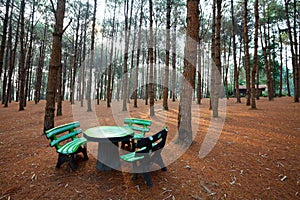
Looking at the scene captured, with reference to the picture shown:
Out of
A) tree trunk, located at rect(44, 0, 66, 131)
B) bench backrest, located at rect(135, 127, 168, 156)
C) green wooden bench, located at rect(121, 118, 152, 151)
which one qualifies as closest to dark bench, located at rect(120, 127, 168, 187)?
bench backrest, located at rect(135, 127, 168, 156)

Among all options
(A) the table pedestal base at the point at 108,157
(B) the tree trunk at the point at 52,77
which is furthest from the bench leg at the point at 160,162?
(B) the tree trunk at the point at 52,77

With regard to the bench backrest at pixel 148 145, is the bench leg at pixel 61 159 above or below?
below

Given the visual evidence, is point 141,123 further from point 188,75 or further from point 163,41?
point 163,41

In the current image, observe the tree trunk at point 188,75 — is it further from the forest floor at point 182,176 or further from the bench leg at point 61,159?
the bench leg at point 61,159

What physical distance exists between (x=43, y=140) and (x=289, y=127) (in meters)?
8.51

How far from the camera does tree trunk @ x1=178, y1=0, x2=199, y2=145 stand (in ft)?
14.1

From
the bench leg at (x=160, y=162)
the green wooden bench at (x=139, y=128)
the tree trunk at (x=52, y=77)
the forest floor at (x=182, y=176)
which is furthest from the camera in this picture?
the tree trunk at (x=52, y=77)

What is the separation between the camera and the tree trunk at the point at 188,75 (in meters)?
4.29

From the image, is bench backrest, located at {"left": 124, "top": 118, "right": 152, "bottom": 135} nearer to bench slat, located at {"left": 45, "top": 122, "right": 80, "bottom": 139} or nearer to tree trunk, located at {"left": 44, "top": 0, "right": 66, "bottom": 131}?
bench slat, located at {"left": 45, "top": 122, "right": 80, "bottom": 139}

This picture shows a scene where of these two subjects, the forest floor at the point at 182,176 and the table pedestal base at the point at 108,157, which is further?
the table pedestal base at the point at 108,157

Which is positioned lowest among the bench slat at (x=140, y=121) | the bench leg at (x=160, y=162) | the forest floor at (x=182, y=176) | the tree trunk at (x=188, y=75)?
the forest floor at (x=182, y=176)

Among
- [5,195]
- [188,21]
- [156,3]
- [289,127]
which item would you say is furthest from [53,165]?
[156,3]

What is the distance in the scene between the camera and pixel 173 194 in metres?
2.40

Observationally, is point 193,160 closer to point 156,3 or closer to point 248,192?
point 248,192
